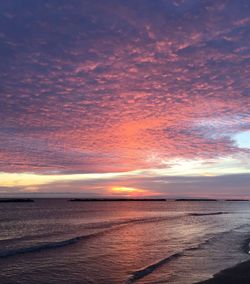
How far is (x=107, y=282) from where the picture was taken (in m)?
19.2

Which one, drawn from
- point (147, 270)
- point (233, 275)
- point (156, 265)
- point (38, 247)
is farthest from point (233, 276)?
point (38, 247)

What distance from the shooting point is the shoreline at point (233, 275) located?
18484 millimetres

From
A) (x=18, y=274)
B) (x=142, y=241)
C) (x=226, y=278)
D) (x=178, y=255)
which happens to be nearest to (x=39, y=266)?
(x=18, y=274)

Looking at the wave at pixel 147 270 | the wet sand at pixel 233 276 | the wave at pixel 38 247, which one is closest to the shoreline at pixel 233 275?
the wet sand at pixel 233 276

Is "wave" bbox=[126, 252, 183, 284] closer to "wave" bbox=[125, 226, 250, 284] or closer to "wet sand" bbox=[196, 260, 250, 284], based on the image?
"wave" bbox=[125, 226, 250, 284]

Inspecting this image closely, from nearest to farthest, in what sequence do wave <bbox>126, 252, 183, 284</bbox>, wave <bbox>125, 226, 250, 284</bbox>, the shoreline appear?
1. the shoreline
2. wave <bbox>126, 252, 183, 284</bbox>
3. wave <bbox>125, 226, 250, 284</bbox>

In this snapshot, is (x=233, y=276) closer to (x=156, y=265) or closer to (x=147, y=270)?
(x=147, y=270)

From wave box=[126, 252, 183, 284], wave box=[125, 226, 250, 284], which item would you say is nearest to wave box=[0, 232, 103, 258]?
wave box=[125, 226, 250, 284]

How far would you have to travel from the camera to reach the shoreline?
60.6 feet

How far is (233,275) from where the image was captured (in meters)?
19.9

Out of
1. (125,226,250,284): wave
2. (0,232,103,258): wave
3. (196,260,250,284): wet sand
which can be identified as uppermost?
(196,260,250,284): wet sand

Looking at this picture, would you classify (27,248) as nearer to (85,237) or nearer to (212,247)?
(85,237)

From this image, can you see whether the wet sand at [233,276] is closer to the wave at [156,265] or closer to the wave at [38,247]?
the wave at [156,265]

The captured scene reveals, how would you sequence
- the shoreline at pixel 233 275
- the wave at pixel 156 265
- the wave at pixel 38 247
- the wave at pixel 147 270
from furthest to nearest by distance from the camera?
the wave at pixel 38 247
the wave at pixel 156 265
the wave at pixel 147 270
the shoreline at pixel 233 275
